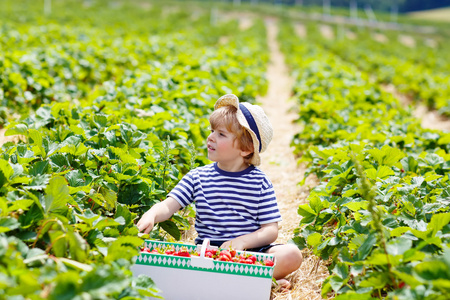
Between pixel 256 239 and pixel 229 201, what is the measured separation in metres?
0.27

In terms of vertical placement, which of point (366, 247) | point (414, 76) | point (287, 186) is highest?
point (414, 76)

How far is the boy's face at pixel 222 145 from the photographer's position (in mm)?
2621

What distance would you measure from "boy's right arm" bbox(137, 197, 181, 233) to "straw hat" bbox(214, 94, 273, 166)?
1.80ft

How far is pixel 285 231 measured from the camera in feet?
11.5

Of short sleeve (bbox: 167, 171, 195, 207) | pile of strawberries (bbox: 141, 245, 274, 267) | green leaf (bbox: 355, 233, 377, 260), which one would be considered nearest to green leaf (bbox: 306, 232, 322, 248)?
pile of strawberries (bbox: 141, 245, 274, 267)

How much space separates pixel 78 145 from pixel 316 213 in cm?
151

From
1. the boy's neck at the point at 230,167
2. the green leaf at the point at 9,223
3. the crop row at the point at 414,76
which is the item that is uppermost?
the crop row at the point at 414,76

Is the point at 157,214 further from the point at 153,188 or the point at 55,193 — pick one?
the point at 55,193

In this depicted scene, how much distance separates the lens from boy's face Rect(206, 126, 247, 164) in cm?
262

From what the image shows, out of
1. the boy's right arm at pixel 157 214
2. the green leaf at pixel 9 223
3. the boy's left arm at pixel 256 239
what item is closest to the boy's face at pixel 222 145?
the boy's right arm at pixel 157 214

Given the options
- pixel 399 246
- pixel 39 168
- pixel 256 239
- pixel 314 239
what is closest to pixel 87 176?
pixel 39 168

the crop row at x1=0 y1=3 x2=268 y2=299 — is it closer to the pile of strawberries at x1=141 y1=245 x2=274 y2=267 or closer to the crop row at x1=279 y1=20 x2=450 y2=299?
the pile of strawberries at x1=141 y1=245 x2=274 y2=267

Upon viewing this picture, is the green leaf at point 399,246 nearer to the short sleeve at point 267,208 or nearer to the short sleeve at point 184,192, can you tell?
the short sleeve at point 267,208

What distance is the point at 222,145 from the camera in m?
2.62
